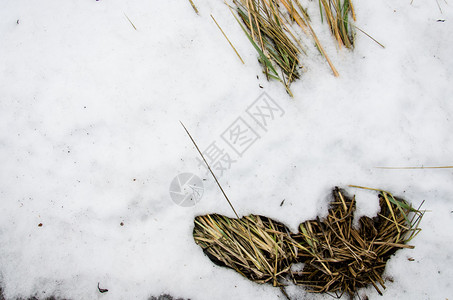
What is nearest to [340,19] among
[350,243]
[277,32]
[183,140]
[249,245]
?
[277,32]

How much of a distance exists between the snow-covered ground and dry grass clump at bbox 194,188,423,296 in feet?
0.18

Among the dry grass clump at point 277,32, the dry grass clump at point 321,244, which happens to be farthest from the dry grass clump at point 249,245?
the dry grass clump at point 277,32

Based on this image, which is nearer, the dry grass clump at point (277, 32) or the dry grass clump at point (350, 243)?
the dry grass clump at point (350, 243)

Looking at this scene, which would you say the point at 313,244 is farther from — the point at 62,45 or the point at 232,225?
the point at 62,45

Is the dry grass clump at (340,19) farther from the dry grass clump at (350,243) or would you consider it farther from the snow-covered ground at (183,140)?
the dry grass clump at (350,243)

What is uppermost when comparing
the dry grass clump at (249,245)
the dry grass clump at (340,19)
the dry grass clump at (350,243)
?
the dry grass clump at (340,19)

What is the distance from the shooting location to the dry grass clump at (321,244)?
4.59 feet

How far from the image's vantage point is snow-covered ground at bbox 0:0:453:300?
1.45 m

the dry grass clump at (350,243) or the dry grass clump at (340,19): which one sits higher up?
the dry grass clump at (340,19)

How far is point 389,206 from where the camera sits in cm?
140

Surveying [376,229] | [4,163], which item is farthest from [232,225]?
[4,163]

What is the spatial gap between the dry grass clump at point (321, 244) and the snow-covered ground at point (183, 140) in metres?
0.06

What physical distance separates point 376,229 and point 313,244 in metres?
0.31

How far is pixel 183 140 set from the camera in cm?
148
